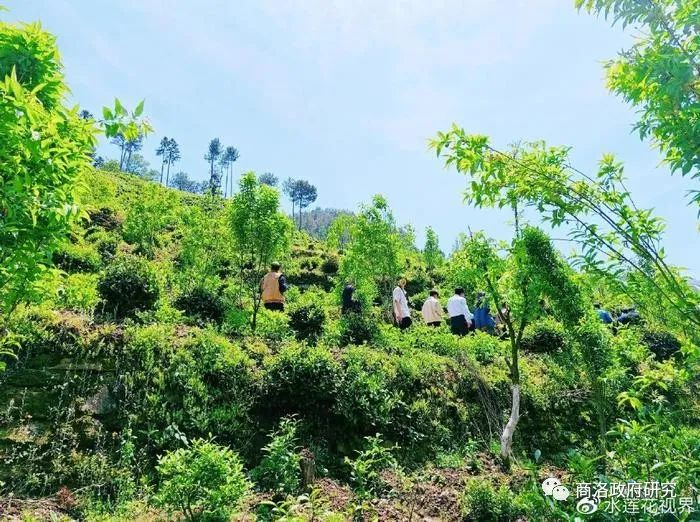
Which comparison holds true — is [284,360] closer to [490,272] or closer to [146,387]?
[146,387]

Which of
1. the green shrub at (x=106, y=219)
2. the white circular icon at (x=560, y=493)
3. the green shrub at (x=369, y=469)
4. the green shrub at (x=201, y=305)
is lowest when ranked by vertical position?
the green shrub at (x=369, y=469)

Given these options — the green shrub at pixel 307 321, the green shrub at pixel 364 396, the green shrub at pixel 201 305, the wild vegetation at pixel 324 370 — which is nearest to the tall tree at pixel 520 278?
the wild vegetation at pixel 324 370

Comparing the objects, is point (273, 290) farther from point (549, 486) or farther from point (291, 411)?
point (549, 486)

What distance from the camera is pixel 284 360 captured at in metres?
8.36

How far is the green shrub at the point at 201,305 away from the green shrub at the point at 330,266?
610 inches

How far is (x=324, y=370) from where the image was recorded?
8367mm

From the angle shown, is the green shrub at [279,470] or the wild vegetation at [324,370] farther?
the green shrub at [279,470]

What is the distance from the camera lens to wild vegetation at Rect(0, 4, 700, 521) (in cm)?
318

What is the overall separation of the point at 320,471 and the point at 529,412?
5.91m

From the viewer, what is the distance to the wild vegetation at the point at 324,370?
3180 millimetres

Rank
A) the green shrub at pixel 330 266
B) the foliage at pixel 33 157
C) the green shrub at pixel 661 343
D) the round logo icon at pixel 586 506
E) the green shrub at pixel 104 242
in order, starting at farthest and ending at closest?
the green shrub at pixel 330 266
the green shrub at pixel 104 242
the green shrub at pixel 661 343
the round logo icon at pixel 586 506
the foliage at pixel 33 157

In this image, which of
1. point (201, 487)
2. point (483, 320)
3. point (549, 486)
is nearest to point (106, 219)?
point (483, 320)

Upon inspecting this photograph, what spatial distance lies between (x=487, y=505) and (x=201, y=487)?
13.1ft

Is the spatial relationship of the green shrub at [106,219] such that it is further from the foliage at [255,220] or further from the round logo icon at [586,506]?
the round logo icon at [586,506]
